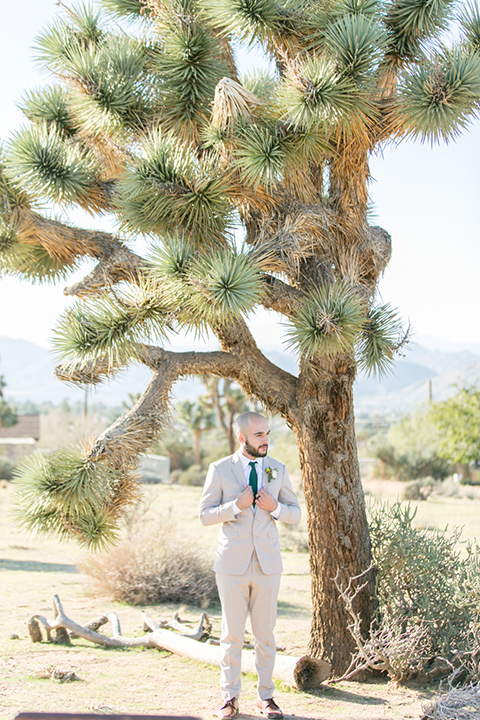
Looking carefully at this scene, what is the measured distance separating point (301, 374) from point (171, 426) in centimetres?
124

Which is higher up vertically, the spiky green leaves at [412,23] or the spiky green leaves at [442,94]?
the spiky green leaves at [412,23]

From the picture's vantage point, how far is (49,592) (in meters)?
10.1

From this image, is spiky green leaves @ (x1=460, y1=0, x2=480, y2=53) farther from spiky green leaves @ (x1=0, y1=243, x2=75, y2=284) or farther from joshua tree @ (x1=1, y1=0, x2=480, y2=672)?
spiky green leaves @ (x1=0, y1=243, x2=75, y2=284)

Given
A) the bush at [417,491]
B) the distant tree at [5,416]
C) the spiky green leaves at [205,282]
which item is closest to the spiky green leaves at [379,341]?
the spiky green leaves at [205,282]

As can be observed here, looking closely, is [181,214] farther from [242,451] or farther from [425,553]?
[425,553]

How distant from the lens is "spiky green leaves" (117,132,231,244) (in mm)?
5324

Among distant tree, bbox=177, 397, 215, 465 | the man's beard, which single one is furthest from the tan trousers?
distant tree, bbox=177, 397, 215, 465

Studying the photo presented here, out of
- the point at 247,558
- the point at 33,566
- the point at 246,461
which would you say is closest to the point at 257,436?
the point at 246,461

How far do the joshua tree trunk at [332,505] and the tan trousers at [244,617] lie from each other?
4.53 ft

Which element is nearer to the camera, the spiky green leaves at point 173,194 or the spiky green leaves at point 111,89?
the spiky green leaves at point 173,194

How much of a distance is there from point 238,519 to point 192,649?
7.86ft

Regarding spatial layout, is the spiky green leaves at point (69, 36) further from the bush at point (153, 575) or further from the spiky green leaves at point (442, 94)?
the bush at point (153, 575)

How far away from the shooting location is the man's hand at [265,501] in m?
4.46

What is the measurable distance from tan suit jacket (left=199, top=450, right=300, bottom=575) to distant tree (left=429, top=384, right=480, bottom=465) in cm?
2373
